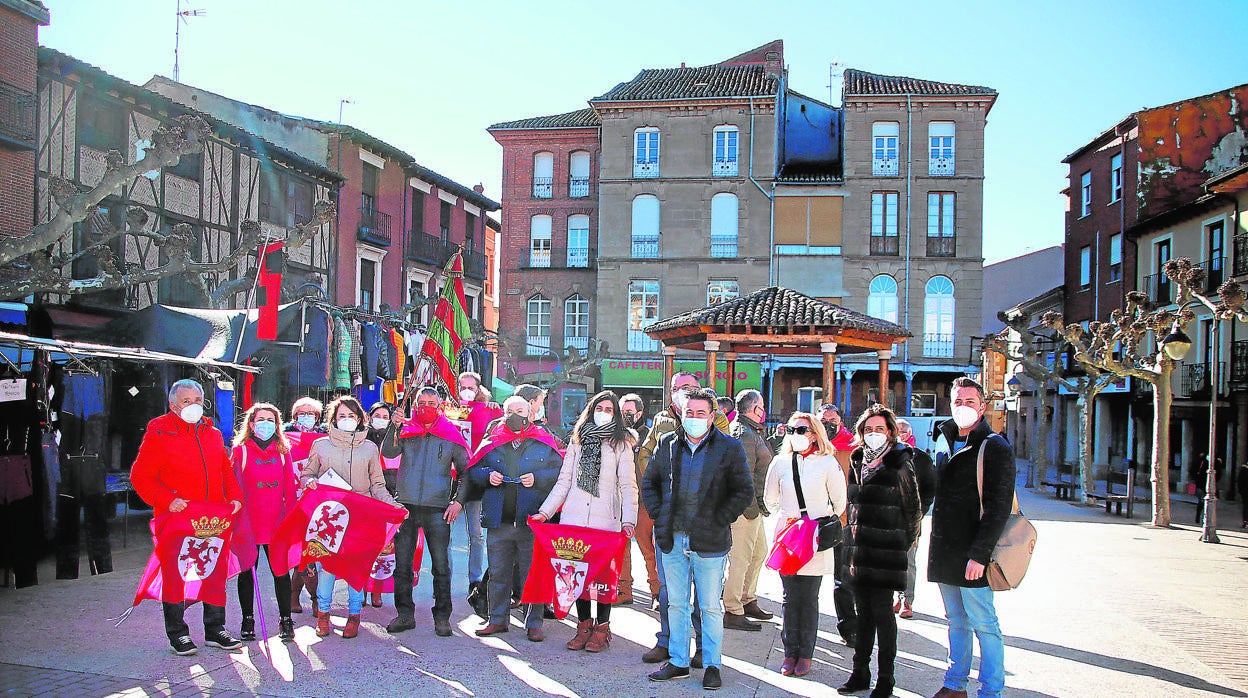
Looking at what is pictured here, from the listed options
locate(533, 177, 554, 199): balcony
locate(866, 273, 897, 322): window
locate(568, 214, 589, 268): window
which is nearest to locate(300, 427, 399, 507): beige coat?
locate(866, 273, 897, 322): window

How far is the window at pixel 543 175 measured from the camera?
121 ft

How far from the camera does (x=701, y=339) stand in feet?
50.0

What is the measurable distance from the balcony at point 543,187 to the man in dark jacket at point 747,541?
30.4 m

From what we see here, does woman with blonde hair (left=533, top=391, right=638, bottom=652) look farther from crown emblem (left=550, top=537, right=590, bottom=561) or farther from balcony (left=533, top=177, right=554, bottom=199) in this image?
balcony (left=533, top=177, right=554, bottom=199)

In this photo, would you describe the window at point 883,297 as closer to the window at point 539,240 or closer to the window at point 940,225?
the window at point 940,225

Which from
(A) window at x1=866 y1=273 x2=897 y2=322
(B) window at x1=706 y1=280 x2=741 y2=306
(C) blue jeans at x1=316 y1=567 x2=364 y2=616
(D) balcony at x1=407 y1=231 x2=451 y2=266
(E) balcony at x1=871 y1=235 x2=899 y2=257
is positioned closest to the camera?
(C) blue jeans at x1=316 y1=567 x2=364 y2=616

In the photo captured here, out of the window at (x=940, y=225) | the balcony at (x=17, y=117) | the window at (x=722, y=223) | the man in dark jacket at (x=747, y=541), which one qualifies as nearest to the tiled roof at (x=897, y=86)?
the window at (x=940, y=225)

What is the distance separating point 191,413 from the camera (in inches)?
240

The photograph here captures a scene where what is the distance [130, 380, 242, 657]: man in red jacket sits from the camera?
6.04 m

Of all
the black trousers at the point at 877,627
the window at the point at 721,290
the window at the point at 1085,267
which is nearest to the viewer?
the black trousers at the point at 877,627

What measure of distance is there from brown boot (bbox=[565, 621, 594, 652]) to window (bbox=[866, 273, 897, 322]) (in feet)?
92.7

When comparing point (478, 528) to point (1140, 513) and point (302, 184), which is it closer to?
point (1140, 513)

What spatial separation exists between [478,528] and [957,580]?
4189 millimetres

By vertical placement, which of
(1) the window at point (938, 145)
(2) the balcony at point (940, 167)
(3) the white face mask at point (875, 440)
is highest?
(1) the window at point (938, 145)
